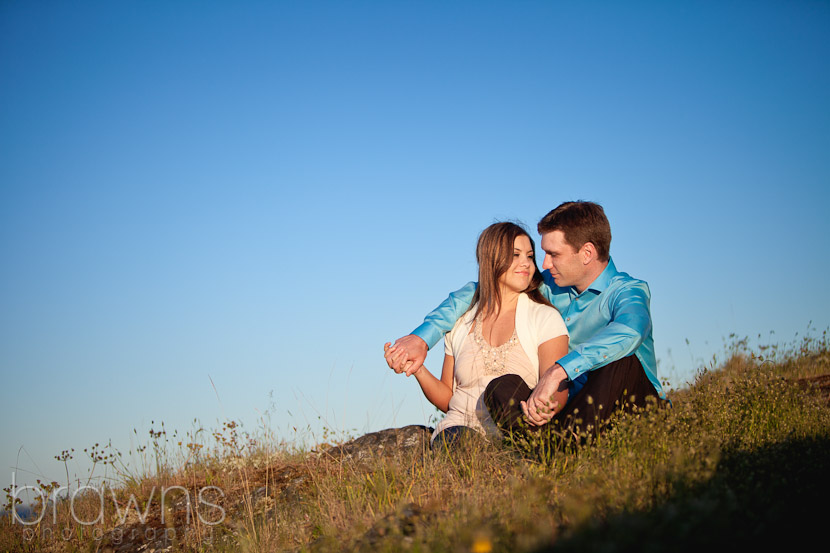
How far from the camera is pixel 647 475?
337cm

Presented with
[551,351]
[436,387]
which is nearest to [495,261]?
[551,351]

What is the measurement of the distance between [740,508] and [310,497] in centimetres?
344

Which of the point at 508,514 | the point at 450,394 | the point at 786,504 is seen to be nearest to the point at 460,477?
the point at 508,514

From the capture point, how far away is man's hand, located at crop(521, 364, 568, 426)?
14.3 ft

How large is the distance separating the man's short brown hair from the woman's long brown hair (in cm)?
35

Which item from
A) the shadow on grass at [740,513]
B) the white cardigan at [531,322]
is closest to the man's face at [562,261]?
the white cardigan at [531,322]

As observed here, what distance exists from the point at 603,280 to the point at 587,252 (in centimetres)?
32

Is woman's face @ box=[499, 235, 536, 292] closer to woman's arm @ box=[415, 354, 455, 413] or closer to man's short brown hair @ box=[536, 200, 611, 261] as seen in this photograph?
A: man's short brown hair @ box=[536, 200, 611, 261]

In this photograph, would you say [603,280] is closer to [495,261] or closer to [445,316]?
[495,261]

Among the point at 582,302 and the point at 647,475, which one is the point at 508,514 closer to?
the point at 647,475

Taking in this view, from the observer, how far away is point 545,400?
440 cm

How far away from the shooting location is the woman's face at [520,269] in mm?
5906

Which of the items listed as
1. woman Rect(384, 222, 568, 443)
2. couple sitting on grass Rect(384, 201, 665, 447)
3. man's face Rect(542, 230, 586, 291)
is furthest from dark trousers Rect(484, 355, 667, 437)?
man's face Rect(542, 230, 586, 291)

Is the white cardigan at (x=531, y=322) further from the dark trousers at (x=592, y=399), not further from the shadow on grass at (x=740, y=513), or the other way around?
the shadow on grass at (x=740, y=513)
